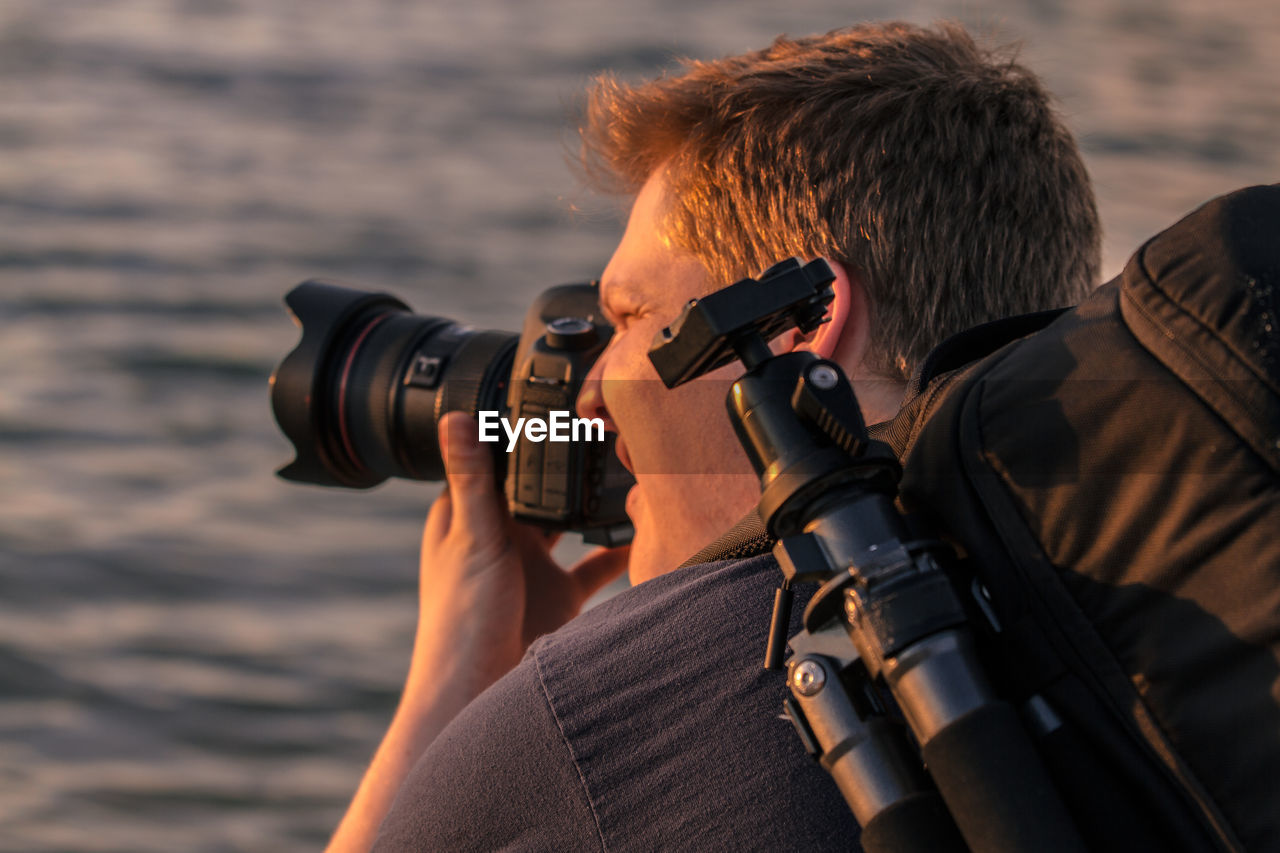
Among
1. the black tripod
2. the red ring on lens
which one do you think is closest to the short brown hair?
the black tripod

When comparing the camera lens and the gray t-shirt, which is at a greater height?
the camera lens

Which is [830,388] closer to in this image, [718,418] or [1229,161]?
[718,418]

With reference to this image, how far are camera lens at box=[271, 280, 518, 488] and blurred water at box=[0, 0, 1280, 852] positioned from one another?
258 millimetres

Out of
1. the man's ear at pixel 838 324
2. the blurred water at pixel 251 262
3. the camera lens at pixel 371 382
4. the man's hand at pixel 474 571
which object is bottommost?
the man's ear at pixel 838 324

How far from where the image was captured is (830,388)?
83cm

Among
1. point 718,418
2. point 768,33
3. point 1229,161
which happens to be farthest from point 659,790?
point 768,33

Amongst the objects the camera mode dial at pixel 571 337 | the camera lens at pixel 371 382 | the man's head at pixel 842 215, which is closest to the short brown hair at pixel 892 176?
the man's head at pixel 842 215

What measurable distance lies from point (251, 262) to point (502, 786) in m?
3.95

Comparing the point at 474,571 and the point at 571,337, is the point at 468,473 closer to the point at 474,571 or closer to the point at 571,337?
the point at 474,571

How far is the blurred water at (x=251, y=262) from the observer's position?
2.94 meters

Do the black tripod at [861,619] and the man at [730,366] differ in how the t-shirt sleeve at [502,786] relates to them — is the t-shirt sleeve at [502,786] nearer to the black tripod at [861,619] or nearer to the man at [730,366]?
the man at [730,366]

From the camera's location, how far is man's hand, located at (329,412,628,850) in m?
1.71

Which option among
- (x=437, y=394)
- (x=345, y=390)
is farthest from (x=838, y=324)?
(x=345, y=390)

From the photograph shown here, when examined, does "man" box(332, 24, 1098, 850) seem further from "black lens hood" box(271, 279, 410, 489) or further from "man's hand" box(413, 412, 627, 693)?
"black lens hood" box(271, 279, 410, 489)
